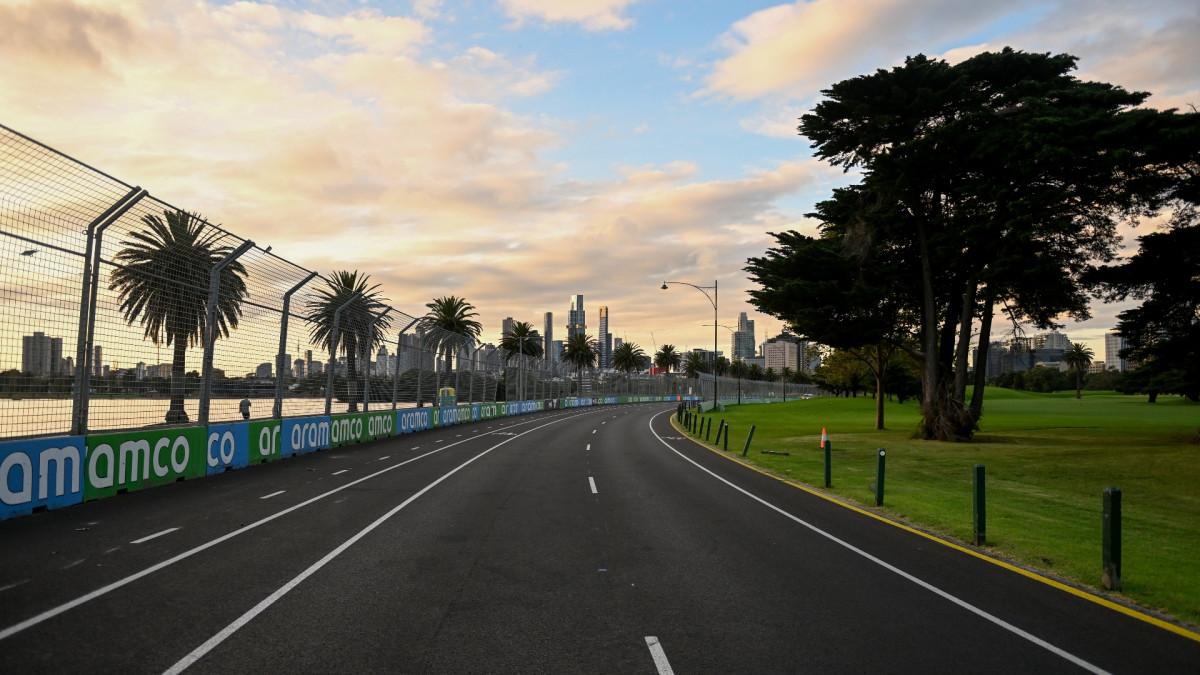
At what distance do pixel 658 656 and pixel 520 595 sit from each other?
192 cm

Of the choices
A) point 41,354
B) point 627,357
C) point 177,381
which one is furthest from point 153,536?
point 627,357

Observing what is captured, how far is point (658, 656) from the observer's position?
507 centimetres

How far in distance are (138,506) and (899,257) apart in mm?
31484

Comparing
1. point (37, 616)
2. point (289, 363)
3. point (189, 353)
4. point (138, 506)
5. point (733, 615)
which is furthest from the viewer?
point (289, 363)

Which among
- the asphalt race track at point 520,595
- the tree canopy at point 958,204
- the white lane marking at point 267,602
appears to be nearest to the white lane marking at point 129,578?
the asphalt race track at point 520,595

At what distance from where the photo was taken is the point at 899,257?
33250 millimetres

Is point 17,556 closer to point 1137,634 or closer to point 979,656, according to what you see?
point 979,656

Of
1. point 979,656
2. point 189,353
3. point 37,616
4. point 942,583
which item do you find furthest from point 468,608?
point 189,353

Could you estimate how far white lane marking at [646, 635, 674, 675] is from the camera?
15.7ft

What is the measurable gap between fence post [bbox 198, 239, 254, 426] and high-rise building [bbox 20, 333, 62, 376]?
14.1 feet

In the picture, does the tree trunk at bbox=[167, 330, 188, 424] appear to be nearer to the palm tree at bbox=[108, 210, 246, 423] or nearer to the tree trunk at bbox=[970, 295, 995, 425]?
the palm tree at bbox=[108, 210, 246, 423]

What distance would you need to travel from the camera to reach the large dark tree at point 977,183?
2502cm

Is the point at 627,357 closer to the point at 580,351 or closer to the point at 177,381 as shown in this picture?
the point at 580,351

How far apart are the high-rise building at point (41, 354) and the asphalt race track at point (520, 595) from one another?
211 centimetres
